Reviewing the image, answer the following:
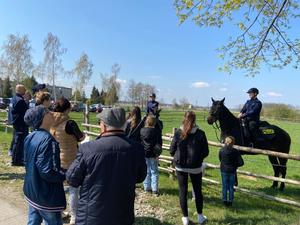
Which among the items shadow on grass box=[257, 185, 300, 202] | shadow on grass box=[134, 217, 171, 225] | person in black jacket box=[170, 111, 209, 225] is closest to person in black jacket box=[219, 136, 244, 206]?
person in black jacket box=[170, 111, 209, 225]

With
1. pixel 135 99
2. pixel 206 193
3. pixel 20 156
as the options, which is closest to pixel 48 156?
pixel 206 193

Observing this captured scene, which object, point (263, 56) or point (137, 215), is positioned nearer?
point (137, 215)

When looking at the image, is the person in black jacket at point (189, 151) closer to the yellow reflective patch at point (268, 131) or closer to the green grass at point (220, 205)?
the green grass at point (220, 205)

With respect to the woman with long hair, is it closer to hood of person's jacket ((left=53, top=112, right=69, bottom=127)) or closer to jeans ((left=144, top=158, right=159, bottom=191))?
hood of person's jacket ((left=53, top=112, right=69, bottom=127))

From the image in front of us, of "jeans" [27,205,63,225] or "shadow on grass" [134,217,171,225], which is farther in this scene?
"shadow on grass" [134,217,171,225]

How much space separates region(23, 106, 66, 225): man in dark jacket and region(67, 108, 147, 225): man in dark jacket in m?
0.47

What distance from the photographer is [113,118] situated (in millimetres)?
3168

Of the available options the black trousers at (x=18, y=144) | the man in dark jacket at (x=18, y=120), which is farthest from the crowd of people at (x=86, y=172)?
the black trousers at (x=18, y=144)

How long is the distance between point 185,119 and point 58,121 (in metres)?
1.93

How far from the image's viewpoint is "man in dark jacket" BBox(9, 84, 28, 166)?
30.2 feet

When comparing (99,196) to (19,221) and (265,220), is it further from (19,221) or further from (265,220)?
(265,220)

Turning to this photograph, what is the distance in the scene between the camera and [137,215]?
621 centimetres

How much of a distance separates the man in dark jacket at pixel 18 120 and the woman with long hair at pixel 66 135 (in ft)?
13.8

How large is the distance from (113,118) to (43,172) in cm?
100
